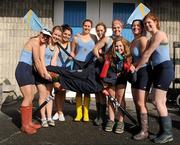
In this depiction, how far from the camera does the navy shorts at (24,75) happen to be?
6.60 meters

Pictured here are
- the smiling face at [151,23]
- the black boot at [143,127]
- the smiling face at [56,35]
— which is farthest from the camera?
the smiling face at [56,35]

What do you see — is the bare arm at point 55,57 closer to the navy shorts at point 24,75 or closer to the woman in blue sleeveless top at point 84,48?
the woman in blue sleeveless top at point 84,48

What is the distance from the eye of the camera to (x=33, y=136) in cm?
633

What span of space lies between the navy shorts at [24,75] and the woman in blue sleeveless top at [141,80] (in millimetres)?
1676

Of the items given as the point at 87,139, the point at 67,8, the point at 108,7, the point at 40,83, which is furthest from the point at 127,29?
the point at 87,139

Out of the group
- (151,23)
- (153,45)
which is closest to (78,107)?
(153,45)

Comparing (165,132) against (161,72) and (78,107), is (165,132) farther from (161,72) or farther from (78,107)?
(78,107)

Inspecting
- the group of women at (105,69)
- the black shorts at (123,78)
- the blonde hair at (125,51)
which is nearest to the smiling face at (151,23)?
the group of women at (105,69)

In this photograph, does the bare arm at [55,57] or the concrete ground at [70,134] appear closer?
the concrete ground at [70,134]

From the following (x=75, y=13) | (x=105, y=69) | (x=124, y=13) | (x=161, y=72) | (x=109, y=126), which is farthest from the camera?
(x=124, y=13)

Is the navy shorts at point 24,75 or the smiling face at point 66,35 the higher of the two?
the smiling face at point 66,35

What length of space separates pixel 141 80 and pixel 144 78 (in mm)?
56

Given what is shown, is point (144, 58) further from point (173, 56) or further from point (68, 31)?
point (173, 56)

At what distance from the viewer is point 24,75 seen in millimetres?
6609
